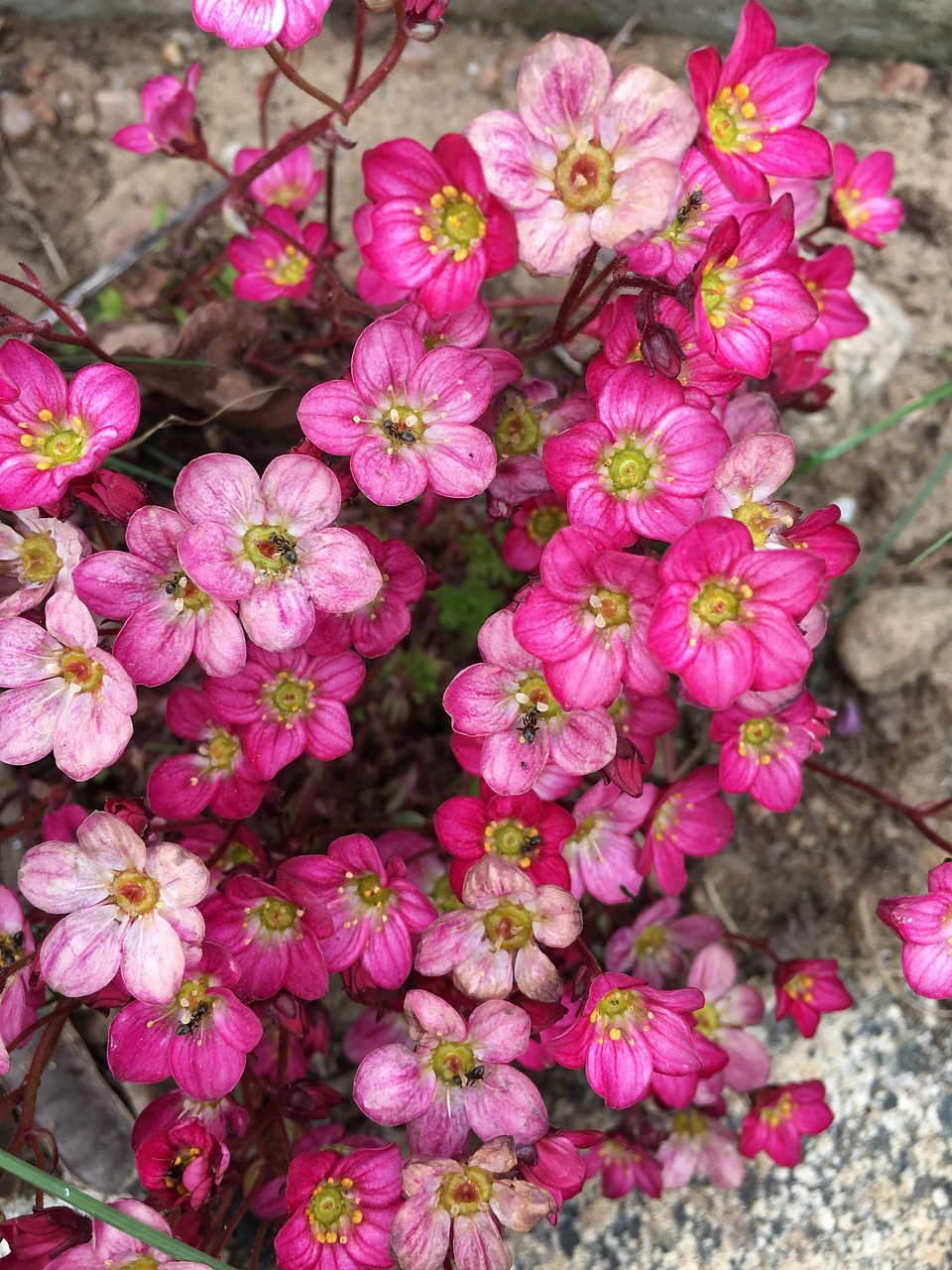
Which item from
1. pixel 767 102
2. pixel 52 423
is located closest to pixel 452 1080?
pixel 52 423

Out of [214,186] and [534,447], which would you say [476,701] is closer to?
[534,447]

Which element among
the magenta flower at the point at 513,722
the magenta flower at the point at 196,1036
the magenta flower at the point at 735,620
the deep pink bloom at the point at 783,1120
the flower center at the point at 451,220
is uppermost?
the flower center at the point at 451,220

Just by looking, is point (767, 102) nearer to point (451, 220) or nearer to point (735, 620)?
point (451, 220)

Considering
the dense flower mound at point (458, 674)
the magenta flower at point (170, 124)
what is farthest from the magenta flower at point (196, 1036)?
the magenta flower at point (170, 124)

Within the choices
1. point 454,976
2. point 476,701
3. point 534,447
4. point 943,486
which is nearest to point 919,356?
point 943,486

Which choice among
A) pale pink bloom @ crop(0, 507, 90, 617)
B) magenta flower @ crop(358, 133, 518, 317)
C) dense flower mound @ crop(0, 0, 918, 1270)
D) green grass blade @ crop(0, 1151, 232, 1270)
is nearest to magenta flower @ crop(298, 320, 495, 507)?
dense flower mound @ crop(0, 0, 918, 1270)

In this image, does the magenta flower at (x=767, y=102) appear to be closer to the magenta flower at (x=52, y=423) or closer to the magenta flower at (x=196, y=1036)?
the magenta flower at (x=52, y=423)

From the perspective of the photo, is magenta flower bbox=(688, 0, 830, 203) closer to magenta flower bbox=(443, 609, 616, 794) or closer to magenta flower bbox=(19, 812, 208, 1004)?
magenta flower bbox=(443, 609, 616, 794)
